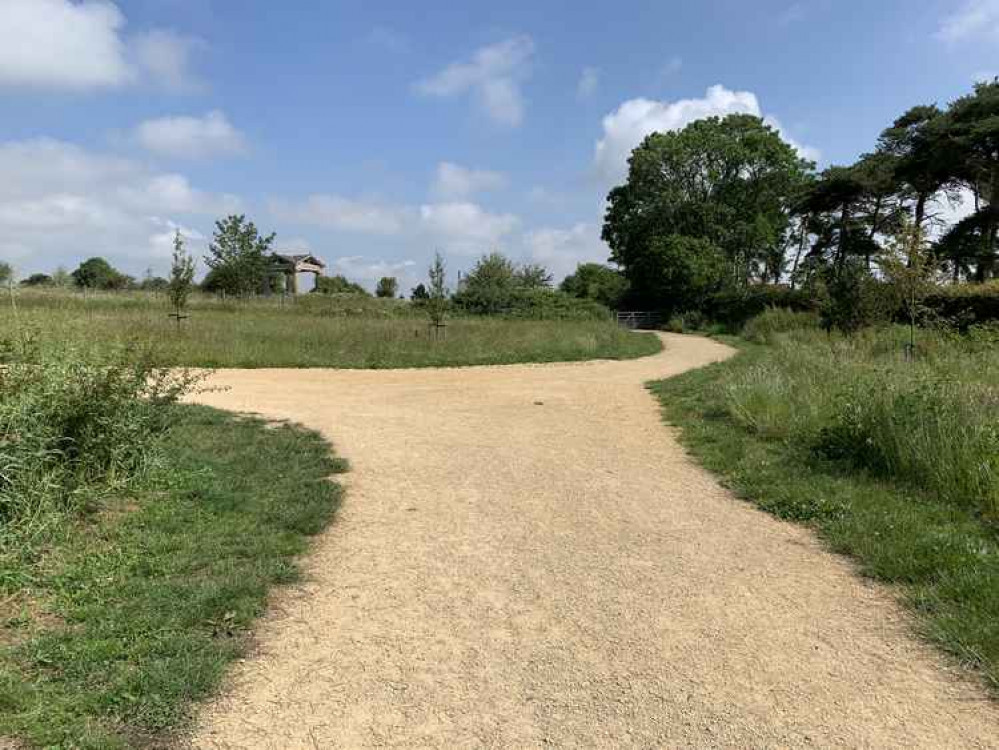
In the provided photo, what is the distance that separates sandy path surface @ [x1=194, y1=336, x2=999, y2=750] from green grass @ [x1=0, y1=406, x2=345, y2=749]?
21cm

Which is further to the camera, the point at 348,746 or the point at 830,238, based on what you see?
the point at 830,238

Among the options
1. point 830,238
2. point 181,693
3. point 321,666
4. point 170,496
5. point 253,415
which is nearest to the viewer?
point 181,693

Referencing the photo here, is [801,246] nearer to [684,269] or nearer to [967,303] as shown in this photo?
[684,269]

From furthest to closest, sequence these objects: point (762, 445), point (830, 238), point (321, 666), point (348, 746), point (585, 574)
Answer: point (830, 238), point (762, 445), point (585, 574), point (321, 666), point (348, 746)

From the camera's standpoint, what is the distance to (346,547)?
4.44 metres

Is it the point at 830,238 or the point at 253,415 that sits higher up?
the point at 830,238

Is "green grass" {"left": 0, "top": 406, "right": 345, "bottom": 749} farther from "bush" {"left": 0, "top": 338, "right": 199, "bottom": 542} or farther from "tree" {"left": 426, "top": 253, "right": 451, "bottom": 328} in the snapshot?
"tree" {"left": 426, "top": 253, "right": 451, "bottom": 328}

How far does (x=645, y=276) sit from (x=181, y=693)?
161 ft

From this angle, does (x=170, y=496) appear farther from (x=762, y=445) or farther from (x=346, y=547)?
(x=762, y=445)

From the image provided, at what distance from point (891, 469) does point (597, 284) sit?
213 feet

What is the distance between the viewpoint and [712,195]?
1896 inches

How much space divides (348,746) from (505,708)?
2.14 ft

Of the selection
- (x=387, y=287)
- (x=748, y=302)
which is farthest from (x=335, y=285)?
(x=748, y=302)

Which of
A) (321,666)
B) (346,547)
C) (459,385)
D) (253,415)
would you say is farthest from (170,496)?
(459,385)
